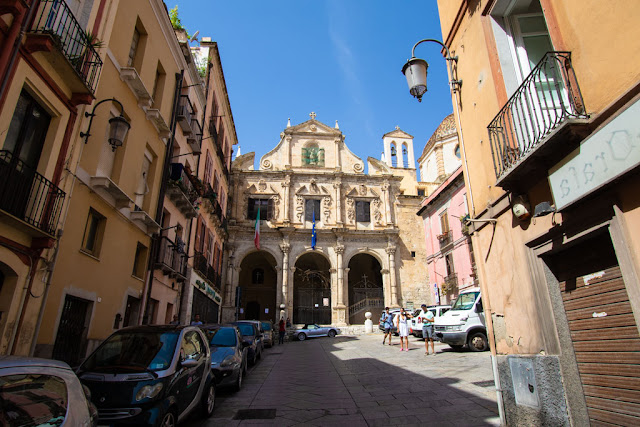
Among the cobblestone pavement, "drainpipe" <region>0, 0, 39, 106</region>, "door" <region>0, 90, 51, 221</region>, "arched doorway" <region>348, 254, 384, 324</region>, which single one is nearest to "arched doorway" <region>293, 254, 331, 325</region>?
"arched doorway" <region>348, 254, 384, 324</region>

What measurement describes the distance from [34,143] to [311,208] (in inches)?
1040

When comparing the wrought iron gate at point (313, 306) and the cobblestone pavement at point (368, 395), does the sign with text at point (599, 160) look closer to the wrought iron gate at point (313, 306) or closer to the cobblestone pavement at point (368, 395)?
the cobblestone pavement at point (368, 395)

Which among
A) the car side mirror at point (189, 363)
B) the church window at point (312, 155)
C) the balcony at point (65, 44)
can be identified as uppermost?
the church window at point (312, 155)

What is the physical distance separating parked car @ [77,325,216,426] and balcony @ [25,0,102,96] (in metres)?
4.90

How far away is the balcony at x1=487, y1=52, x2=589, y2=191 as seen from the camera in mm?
4039

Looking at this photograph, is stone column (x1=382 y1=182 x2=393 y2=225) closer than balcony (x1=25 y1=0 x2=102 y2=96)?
No

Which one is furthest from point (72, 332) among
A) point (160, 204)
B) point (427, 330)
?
point (427, 330)

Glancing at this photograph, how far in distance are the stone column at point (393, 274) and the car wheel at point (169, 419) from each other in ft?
88.3

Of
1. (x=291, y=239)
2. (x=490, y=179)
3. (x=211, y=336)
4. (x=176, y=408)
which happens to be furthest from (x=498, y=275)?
(x=291, y=239)

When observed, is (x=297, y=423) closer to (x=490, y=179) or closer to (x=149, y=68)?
(x=490, y=179)

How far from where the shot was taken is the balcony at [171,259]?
1274cm

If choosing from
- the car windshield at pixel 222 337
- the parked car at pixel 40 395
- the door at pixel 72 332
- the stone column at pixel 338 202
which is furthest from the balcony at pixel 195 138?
the stone column at pixel 338 202

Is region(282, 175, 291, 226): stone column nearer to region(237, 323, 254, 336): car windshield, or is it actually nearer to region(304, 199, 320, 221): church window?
region(304, 199, 320, 221): church window

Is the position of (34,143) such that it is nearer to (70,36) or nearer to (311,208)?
(70,36)
